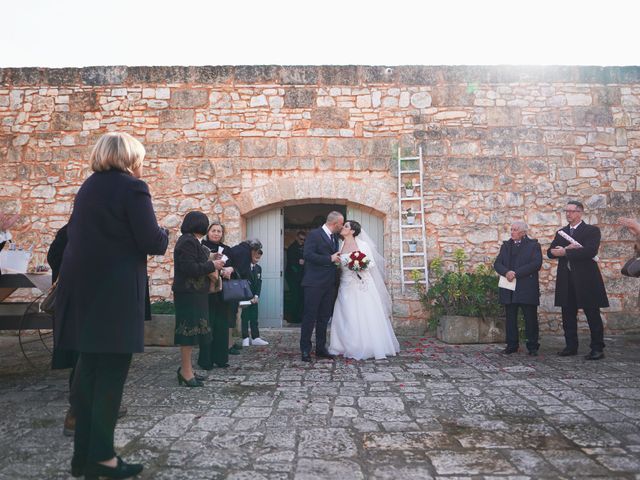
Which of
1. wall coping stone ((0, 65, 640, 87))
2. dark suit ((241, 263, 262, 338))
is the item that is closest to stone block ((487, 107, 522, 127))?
wall coping stone ((0, 65, 640, 87))

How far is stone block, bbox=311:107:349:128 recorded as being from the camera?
26.2ft

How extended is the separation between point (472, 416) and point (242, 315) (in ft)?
13.4

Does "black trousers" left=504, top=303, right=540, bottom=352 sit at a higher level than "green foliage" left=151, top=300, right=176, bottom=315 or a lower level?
lower

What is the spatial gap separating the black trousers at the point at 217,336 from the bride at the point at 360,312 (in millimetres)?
1401

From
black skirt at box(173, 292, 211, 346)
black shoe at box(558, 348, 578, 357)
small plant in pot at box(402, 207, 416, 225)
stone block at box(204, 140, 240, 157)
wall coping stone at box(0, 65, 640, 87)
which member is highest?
wall coping stone at box(0, 65, 640, 87)

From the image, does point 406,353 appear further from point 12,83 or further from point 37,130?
point 12,83

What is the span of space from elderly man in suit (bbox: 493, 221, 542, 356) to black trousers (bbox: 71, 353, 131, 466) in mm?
4907

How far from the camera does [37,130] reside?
8.09 m

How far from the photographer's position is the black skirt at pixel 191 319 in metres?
4.34

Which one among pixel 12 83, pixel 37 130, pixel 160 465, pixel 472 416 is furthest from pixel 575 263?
pixel 12 83

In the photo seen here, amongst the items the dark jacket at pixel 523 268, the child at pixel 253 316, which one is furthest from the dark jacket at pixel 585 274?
the child at pixel 253 316

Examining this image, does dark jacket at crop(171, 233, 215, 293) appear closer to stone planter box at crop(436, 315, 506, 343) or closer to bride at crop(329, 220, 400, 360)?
bride at crop(329, 220, 400, 360)

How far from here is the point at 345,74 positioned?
8.01 meters

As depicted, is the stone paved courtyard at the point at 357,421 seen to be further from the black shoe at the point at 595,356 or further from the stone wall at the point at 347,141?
the stone wall at the point at 347,141
